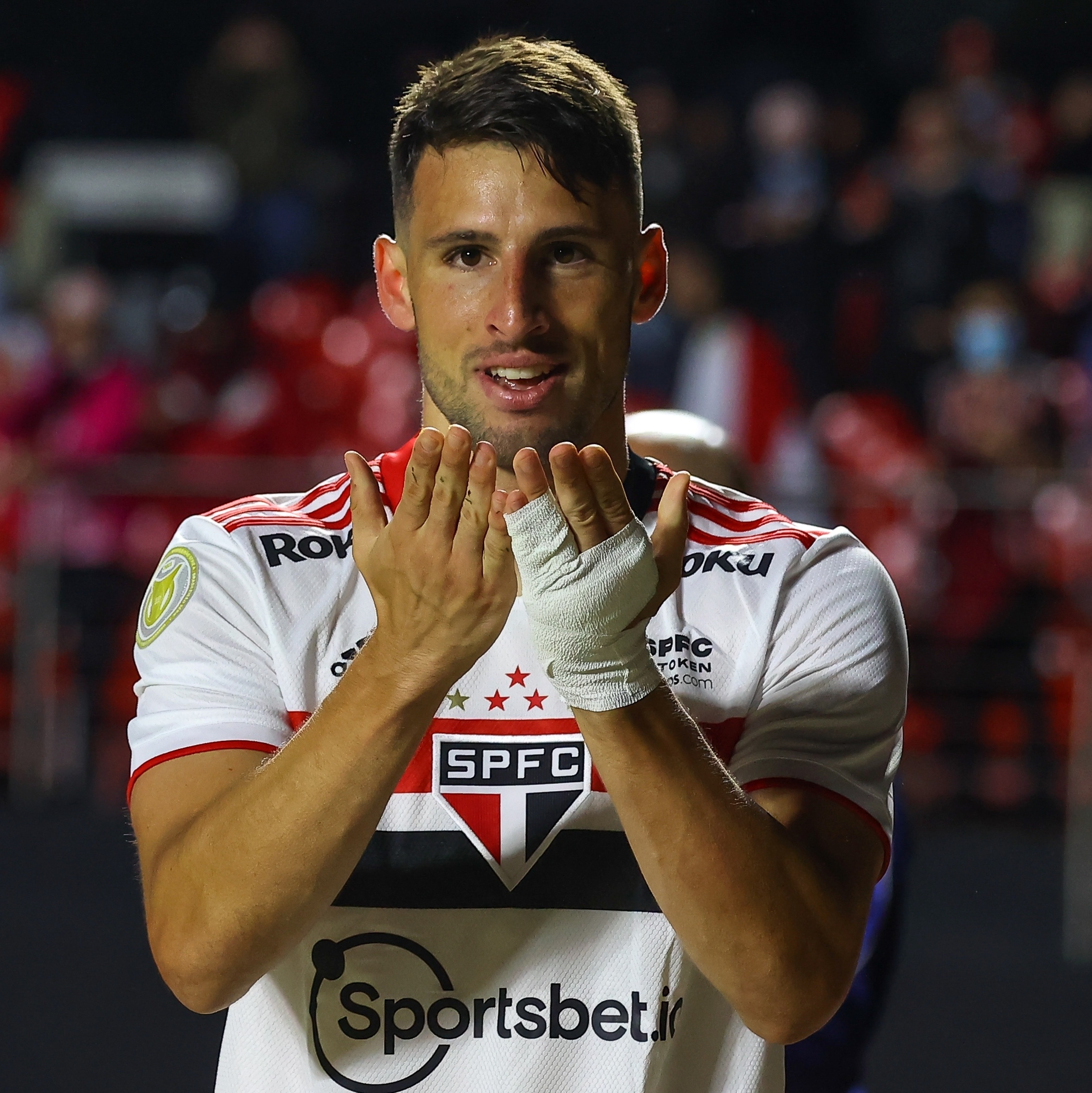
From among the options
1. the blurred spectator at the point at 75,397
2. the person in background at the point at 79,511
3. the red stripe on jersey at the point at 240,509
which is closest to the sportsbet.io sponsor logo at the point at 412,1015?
the red stripe on jersey at the point at 240,509

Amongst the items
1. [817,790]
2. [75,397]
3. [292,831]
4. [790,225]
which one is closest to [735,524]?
[817,790]

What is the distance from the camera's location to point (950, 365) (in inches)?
251

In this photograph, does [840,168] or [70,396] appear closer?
[70,396]

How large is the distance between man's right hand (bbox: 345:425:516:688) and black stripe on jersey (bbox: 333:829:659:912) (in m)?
0.32

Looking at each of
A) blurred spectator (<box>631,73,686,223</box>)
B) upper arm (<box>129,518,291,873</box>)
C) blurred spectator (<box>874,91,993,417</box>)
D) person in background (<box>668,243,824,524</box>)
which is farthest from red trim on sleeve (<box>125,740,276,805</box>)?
blurred spectator (<box>631,73,686,223</box>)

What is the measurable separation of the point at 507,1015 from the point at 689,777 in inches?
15.8

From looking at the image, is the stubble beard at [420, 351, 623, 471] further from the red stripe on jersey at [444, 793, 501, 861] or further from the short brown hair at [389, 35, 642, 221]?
the red stripe on jersey at [444, 793, 501, 861]

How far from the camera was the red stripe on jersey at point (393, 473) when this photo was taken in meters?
1.79

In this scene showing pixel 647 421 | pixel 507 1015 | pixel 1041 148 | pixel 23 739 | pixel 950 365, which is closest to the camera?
pixel 507 1015

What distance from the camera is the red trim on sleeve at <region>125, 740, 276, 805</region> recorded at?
1.57 metres

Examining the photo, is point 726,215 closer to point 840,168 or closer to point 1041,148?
point 840,168

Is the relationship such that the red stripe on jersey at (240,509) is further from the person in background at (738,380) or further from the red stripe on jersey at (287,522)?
→ the person in background at (738,380)

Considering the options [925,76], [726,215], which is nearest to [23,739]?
[726,215]

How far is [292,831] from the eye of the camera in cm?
141
